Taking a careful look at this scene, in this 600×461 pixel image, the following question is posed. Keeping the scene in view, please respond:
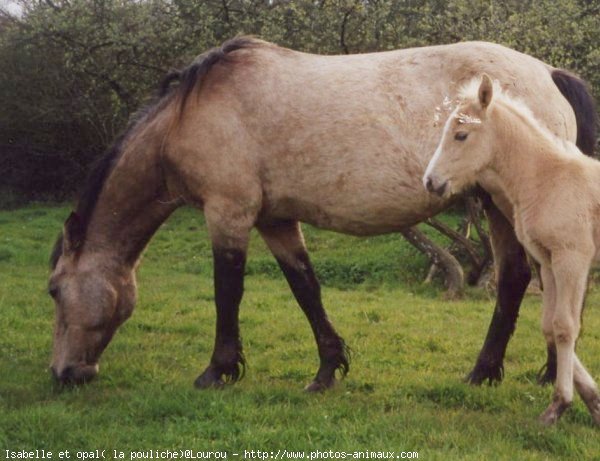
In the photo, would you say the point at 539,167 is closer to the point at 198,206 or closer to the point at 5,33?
the point at 198,206

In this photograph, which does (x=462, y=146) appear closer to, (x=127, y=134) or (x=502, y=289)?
(x=502, y=289)

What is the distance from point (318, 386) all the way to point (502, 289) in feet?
5.52

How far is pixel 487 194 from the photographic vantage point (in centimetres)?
606

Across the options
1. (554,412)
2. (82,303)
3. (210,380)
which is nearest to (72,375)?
(82,303)

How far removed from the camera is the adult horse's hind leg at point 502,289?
6391 millimetres

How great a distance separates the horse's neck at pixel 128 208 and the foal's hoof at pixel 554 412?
3449 millimetres

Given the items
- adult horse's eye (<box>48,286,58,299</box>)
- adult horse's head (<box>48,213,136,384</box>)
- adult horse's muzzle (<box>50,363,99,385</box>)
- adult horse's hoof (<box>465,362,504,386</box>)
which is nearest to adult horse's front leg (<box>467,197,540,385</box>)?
adult horse's hoof (<box>465,362,504,386</box>)

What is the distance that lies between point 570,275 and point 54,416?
3.53m

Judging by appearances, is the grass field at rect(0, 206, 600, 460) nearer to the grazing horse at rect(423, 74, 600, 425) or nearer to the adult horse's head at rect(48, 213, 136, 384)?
the adult horse's head at rect(48, 213, 136, 384)

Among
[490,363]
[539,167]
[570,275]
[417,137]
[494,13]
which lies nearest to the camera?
[570,275]

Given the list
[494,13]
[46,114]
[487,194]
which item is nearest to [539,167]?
[487,194]

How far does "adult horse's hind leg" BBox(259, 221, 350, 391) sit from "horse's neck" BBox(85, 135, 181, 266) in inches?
36.9

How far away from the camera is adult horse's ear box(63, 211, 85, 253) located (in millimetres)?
6891

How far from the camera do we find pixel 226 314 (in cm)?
646
